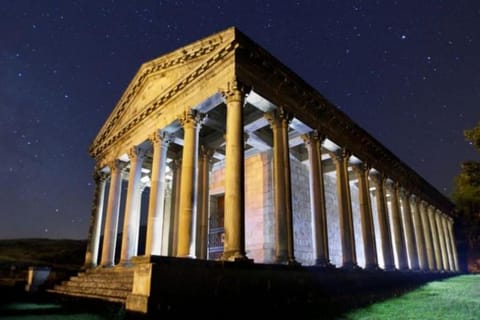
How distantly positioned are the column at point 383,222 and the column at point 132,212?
574 inches

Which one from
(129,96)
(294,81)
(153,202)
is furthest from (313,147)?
(129,96)


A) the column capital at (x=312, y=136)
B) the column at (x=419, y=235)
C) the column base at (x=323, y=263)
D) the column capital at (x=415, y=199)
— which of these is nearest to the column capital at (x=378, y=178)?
the column capital at (x=415, y=199)

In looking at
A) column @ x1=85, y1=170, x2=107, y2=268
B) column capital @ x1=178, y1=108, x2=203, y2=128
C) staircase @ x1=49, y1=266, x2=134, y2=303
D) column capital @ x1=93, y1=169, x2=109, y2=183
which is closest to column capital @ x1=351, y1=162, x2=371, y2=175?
column capital @ x1=178, y1=108, x2=203, y2=128

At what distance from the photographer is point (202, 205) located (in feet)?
52.0

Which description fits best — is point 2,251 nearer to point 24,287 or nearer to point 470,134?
point 24,287

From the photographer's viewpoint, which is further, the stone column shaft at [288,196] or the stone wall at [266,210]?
the stone wall at [266,210]

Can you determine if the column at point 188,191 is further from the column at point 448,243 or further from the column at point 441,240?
the column at point 448,243

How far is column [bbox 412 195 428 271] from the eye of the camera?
25.2 meters

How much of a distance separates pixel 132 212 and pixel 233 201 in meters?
7.46

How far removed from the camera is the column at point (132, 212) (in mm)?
14406

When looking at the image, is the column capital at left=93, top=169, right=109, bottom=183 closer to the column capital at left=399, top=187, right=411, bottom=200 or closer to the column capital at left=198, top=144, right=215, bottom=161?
the column capital at left=198, top=144, right=215, bottom=161

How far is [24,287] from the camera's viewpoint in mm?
13438

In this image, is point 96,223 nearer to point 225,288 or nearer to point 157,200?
point 157,200

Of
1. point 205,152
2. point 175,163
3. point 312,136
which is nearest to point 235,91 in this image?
point 312,136
